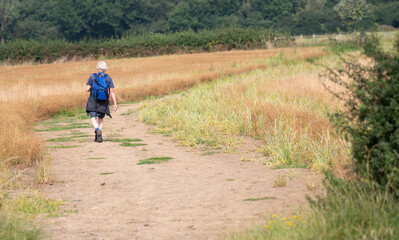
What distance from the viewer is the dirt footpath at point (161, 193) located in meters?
6.01

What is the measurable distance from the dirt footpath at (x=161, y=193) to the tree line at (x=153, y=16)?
68708 mm

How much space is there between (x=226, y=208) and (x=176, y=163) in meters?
3.59

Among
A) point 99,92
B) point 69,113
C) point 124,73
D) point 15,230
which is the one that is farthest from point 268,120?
point 124,73

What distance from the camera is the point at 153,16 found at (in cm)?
9069

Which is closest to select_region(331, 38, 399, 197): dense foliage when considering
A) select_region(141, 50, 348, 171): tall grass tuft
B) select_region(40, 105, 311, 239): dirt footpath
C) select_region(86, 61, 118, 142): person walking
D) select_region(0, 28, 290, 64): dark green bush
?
select_region(40, 105, 311, 239): dirt footpath

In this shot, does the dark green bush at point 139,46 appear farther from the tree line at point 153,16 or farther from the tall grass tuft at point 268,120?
the tall grass tuft at point 268,120

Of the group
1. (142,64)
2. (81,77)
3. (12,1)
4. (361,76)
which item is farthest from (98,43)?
(361,76)

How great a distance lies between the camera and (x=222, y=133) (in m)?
13.0

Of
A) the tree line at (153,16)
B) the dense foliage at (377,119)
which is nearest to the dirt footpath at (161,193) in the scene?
the dense foliage at (377,119)

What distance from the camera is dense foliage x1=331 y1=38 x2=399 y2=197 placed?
4.95m

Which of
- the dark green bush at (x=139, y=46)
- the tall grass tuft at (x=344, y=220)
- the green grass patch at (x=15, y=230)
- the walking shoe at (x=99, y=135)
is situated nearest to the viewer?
the tall grass tuft at (x=344, y=220)

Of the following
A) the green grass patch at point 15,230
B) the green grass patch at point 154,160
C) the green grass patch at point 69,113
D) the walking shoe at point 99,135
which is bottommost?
the green grass patch at point 69,113

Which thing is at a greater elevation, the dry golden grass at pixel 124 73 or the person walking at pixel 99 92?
the person walking at pixel 99 92

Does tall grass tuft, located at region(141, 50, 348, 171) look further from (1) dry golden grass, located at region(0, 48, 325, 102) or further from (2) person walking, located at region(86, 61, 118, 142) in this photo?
(1) dry golden grass, located at region(0, 48, 325, 102)
